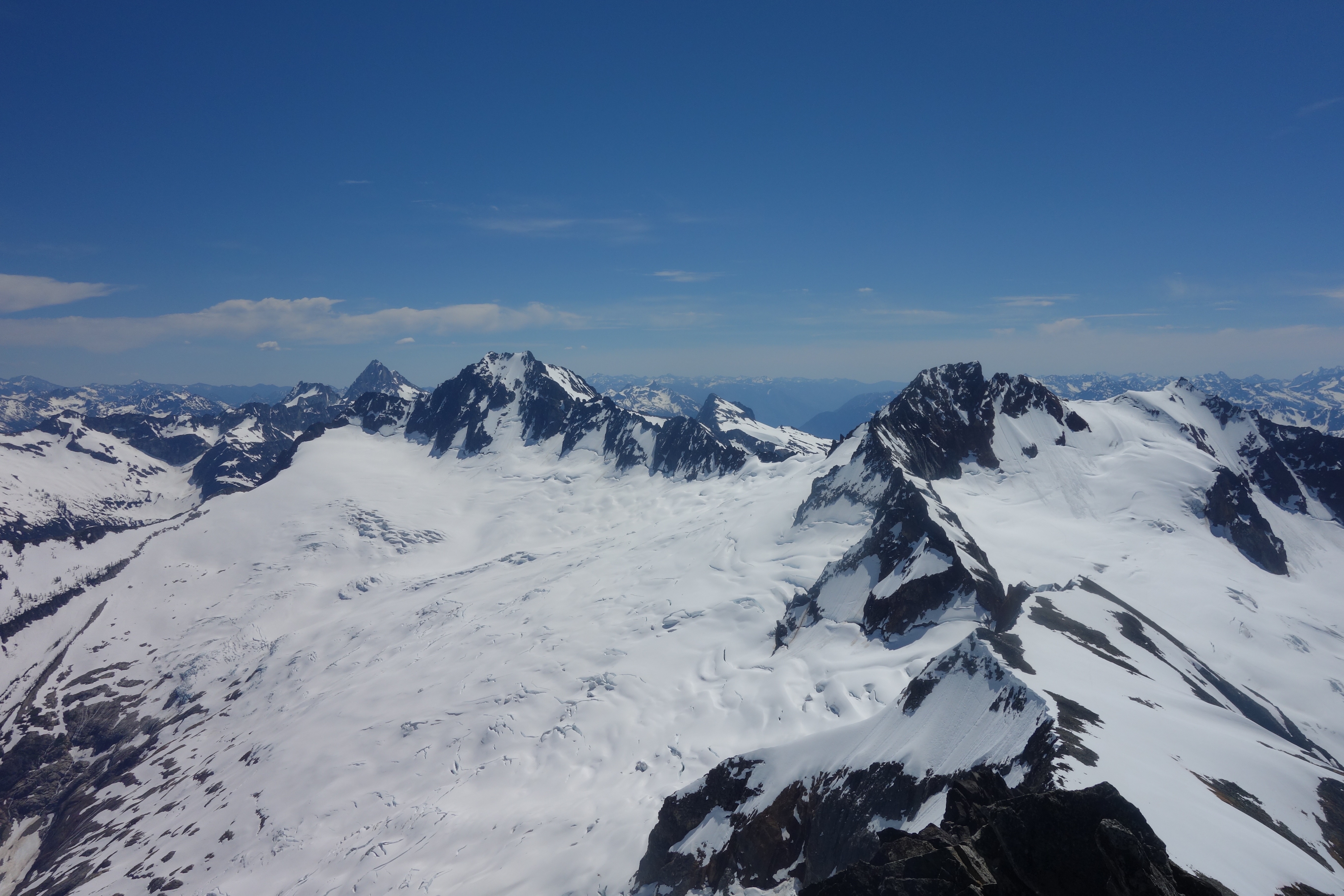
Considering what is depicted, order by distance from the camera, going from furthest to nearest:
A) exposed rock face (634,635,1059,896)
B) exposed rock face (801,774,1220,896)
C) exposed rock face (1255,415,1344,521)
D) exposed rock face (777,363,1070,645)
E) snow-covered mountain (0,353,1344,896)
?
1. exposed rock face (1255,415,1344,521)
2. exposed rock face (777,363,1070,645)
3. exposed rock face (634,635,1059,896)
4. snow-covered mountain (0,353,1344,896)
5. exposed rock face (801,774,1220,896)

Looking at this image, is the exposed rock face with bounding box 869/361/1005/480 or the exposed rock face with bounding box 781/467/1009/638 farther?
the exposed rock face with bounding box 869/361/1005/480

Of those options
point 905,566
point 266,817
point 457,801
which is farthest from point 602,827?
point 266,817

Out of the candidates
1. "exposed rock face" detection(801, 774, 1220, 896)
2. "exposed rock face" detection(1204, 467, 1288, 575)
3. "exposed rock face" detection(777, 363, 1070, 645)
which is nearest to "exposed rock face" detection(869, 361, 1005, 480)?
"exposed rock face" detection(777, 363, 1070, 645)

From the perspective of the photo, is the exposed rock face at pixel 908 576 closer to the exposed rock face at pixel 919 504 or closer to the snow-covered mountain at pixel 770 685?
the exposed rock face at pixel 919 504

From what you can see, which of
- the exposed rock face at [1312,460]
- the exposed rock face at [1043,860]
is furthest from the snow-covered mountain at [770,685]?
the exposed rock face at [1312,460]

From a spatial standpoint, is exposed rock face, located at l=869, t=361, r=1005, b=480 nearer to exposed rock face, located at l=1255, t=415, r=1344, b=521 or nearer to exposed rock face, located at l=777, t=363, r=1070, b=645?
exposed rock face, located at l=777, t=363, r=1070, b=645

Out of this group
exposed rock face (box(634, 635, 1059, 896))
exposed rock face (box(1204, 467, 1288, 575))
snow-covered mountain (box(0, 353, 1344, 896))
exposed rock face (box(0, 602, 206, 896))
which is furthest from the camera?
exposed rock face (box(1204, 467, 1288, 575))

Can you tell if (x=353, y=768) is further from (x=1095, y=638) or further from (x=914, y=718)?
A: (x=1095, y=638)
